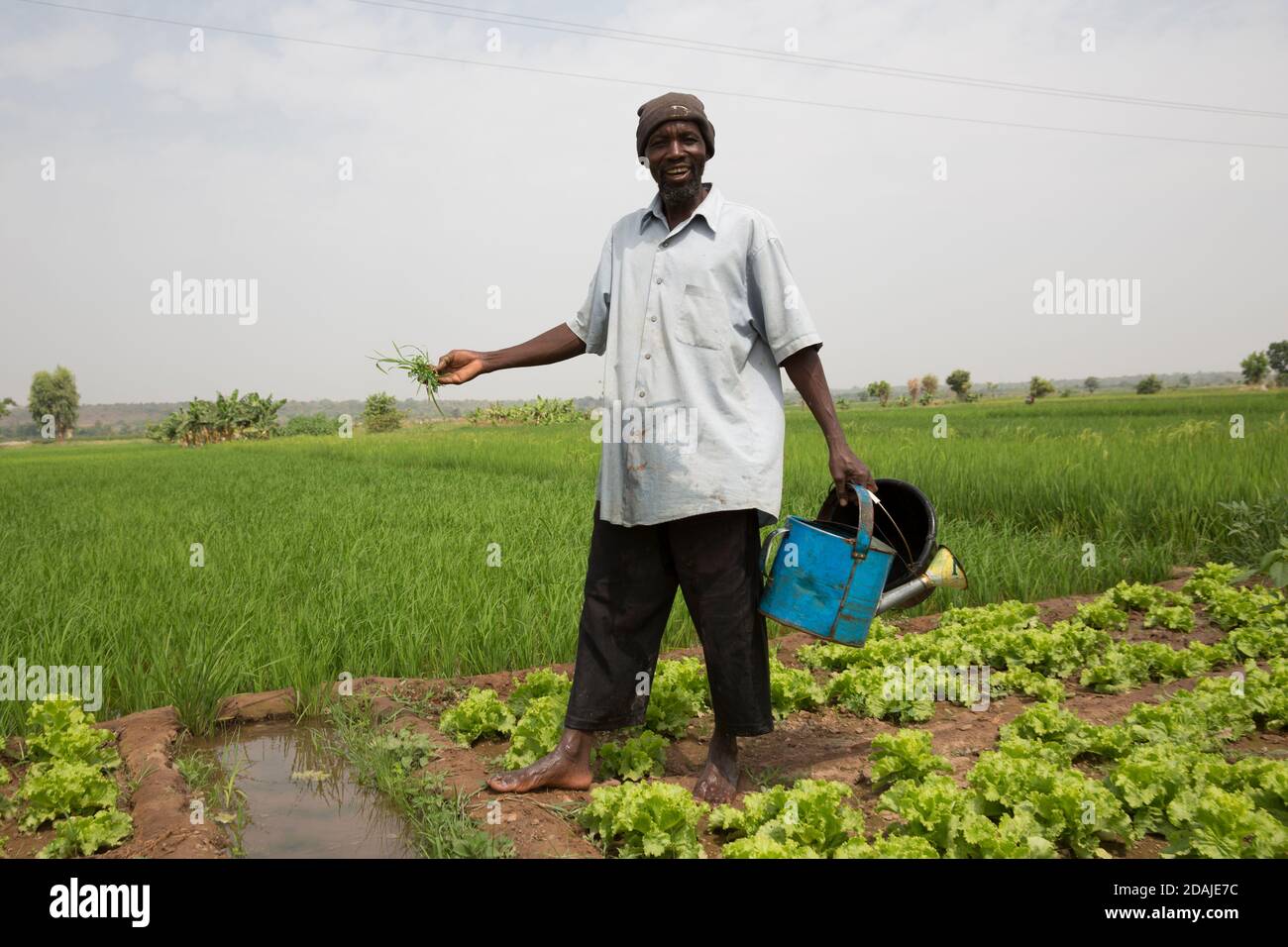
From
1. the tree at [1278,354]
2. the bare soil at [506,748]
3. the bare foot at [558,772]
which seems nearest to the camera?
the bare soil at [506,748]

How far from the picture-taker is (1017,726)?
3.44m

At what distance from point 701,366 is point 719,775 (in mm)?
1246

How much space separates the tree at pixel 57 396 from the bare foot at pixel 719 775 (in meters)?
89.5

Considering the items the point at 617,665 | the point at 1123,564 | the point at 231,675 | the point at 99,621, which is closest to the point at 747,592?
the point at 617,665

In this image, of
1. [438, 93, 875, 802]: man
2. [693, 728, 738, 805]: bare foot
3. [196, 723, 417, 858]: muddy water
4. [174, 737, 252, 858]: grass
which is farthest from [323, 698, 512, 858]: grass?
[693, 728, 738, 805]: bare foot

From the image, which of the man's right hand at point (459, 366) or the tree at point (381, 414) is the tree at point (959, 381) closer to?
the tree at point (381, 414)

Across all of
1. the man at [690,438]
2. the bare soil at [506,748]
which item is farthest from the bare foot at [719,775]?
the bare soil at [506,748]

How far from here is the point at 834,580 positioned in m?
2.81

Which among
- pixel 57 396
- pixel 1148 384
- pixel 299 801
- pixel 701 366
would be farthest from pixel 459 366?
pixel 57 396

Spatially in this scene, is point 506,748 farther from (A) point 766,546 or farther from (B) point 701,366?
(B) point 701,366

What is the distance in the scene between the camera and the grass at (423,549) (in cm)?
415

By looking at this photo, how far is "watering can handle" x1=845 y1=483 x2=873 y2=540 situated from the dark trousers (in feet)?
1.04

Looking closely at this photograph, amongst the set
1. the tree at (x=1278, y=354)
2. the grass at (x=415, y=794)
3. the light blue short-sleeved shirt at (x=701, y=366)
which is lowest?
the grass at (x=415, y=794)
